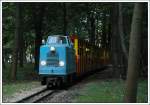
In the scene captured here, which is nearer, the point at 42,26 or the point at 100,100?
the point at 100,100

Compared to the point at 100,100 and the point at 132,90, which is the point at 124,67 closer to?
the point at 100,100

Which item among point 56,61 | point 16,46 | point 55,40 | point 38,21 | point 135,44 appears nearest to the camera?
point 135,44

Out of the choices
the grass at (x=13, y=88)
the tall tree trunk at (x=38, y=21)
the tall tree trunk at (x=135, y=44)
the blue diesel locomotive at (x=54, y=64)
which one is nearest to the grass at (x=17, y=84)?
the grass at (x=13, y=88)

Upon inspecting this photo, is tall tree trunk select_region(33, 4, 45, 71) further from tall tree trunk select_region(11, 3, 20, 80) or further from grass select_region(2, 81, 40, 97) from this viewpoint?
grass select_region(2, 81, 40, 97)

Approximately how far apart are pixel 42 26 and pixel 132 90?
22902 millimetres

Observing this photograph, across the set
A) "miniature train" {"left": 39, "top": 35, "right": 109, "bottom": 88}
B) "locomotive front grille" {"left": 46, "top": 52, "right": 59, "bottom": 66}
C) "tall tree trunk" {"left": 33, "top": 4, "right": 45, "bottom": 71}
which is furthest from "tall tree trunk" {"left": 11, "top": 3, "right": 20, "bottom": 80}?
"tall tree trunk" {"left": 33, "top": 4, "right": 45, "bottom": 71}

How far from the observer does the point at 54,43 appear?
24594 millimetres

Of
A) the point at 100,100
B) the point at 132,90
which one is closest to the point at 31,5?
the point at 100,100

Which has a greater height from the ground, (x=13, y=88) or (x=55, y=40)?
(x=55, y=40)

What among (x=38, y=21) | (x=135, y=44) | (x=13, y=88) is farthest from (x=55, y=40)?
(x=135, y=44)

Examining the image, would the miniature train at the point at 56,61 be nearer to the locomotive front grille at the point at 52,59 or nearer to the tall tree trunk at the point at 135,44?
the locomotive front grille at the point at 52,59

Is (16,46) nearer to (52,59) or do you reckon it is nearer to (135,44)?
(52,59)

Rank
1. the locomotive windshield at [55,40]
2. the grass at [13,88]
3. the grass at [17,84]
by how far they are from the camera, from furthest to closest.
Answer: the locomotive windshield at [55,40], the grass at [17,84], the grass at [13,88]

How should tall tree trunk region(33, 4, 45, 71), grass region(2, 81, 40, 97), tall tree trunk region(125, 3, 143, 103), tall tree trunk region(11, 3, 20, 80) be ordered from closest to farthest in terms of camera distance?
tall tree trunk region(125, 3, 143, 103), grass region(2, 81, 40, 97), tall tree trunk region(11, 3, 20, 80), tall tree trunk region(33, 4, 45, 71)
